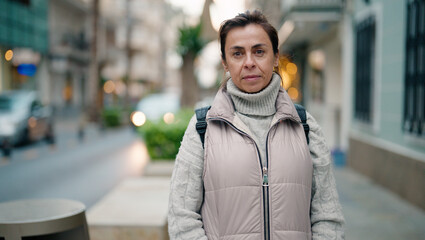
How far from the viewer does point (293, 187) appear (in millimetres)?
1926

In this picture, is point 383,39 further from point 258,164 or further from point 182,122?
point 258,164

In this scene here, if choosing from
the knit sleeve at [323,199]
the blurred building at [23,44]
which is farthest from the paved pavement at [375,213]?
the blurred building at [23,44]

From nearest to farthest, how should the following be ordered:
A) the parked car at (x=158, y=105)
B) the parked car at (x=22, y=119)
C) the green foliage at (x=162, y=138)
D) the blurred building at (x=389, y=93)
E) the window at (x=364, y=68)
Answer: the blurred building at (x=389, y=93) → the green foliage at (x=162, y=138) → the window at (x=364, y=68) → the parked car at (x=22, y=119) → the parked car at (x=158, y=105)

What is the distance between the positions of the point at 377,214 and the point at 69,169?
7320mm

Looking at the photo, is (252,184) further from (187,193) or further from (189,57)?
(189,57)

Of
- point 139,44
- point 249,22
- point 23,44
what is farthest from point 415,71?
point 139,44

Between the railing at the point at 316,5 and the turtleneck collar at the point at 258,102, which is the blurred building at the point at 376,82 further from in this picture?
the turtleneck collar at the point at 258,102

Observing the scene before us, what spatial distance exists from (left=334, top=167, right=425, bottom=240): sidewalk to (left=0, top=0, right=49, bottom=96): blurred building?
19.7 m

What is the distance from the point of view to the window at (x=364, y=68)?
9.71m

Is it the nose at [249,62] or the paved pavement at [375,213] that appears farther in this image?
the paved pavement at [375,213]

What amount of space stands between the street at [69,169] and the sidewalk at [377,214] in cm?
411

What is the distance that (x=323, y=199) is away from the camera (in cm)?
208

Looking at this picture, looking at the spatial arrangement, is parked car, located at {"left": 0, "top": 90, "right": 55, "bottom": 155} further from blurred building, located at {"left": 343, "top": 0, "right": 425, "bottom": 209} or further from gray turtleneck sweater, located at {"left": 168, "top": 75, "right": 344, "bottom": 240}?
gray turtleneck sweater, located at {"left": 168, "top": 75, "right": 344, "bottom": 240}

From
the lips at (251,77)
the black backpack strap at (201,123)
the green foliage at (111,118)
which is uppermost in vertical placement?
the lips at (251,77)
